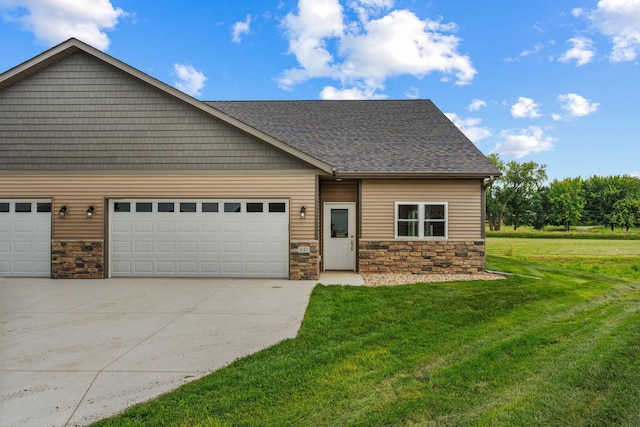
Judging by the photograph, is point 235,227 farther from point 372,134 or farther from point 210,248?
point 372,134

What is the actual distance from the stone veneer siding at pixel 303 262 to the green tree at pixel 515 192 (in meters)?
50.1

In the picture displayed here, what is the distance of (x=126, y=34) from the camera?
14570mm

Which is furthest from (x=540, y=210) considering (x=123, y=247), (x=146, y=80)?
(x=123, y=247)

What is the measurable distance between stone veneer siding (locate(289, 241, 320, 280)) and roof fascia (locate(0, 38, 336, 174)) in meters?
2.18

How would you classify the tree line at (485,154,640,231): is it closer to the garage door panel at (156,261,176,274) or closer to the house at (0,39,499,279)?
the house at (0,39,499,279)

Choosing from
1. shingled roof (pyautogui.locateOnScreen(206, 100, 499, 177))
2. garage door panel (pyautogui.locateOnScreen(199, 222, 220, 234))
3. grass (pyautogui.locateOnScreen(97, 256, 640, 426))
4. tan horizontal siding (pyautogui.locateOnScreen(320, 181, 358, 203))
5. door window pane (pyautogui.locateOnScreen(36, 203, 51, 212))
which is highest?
shingled roof (pyautogui.locateOnScreen(206, 100, 499, 177))

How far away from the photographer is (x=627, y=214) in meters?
49.3

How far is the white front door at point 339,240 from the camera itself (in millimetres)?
10789

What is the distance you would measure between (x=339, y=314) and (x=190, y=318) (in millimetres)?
2470

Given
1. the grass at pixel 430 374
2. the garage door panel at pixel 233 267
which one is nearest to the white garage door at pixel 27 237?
the garage door panel at pixel 233 267

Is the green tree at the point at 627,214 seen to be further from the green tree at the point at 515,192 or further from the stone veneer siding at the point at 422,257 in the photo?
the stone veneer siding at the point at 422,257

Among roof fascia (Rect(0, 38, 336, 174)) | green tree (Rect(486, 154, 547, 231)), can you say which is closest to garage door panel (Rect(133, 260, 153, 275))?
roof fascia (Rect(0, 38, 336, 174))

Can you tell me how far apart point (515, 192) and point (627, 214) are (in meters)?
14.8

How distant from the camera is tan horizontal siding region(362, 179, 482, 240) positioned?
33.1ft
